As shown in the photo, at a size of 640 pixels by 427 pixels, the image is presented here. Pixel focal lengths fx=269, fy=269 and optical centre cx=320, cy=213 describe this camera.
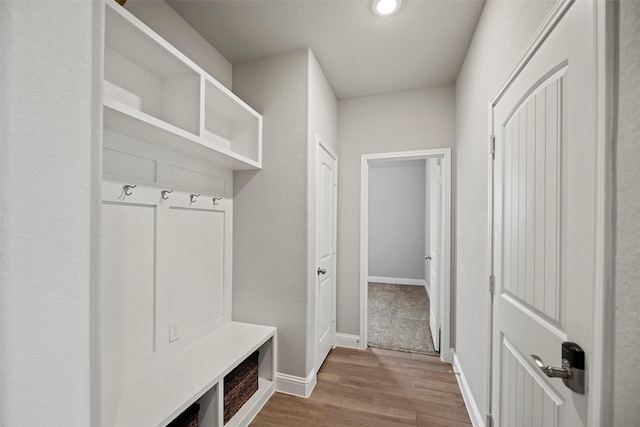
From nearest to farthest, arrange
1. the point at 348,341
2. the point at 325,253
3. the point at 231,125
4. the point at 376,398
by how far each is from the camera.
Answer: the point at 376,398
the point at 231,125
the point at 325,253
the point at 348,341

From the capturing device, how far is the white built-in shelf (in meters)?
1.19

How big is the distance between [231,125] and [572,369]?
7.61 feet

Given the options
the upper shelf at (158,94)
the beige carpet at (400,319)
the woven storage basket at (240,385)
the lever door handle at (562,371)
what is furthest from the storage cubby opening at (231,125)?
the beige carpet at (400,319)

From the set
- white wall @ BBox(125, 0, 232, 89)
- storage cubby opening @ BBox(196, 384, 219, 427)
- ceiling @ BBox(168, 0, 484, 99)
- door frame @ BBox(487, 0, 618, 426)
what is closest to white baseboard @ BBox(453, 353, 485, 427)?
door frame @ BBox(487, 0, 618, 426)

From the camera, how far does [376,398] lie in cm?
204

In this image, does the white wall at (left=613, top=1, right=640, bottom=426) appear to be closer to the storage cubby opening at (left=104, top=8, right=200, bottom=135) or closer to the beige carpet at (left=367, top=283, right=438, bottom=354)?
the storage cubby opening at (left=104, top=8, right=200, bottom=135)

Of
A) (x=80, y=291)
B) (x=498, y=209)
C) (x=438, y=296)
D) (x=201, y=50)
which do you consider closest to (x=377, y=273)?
(x=438, y=296)

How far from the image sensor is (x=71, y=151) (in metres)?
0.68

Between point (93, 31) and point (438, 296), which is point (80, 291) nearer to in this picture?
point (93, 31)

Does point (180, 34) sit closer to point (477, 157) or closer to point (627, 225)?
point (477, 157)

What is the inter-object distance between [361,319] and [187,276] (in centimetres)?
184

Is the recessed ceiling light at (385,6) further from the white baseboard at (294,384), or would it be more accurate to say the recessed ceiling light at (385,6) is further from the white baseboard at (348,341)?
the white baseboard at (348,341)

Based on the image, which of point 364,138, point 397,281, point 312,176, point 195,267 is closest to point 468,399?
point 312,176

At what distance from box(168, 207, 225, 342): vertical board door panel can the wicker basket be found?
0.46m
